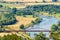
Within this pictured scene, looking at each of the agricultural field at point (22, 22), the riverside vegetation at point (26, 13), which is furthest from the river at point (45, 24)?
the agricultural field at point (22, 22)

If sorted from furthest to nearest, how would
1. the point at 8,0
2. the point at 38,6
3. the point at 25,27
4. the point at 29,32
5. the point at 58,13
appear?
the point at 8,0
the point at 38,6
the point at 58,13
the point at 25,27
the point at 29,32

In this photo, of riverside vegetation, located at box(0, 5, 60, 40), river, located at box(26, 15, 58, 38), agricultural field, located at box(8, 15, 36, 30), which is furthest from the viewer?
riverside vegetation, located at box(0, 5, 60, 40)

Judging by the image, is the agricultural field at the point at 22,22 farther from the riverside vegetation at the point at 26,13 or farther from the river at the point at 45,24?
the river at the point at 45,24

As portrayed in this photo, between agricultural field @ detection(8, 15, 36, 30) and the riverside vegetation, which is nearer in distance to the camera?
agricultural field @ detection(8, 15, 36, 30)

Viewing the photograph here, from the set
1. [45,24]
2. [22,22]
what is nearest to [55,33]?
[45,24]

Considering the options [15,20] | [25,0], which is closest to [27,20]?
[15,20]

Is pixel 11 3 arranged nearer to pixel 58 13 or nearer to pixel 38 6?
pixel 38 6

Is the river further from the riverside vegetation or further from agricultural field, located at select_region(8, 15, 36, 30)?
agricultural field, located at select_region(8, 15, 36, 30)

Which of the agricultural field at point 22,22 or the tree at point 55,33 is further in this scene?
the agricultural field at point 22,22

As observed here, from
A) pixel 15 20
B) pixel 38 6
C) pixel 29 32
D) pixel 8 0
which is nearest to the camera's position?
pixel 29 32

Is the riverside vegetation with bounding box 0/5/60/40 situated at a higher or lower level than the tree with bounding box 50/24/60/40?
lower

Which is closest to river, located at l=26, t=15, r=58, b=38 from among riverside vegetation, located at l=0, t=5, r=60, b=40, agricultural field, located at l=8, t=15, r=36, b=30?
riverside vegetation, located at l=0, t=5, r=60, b=40
